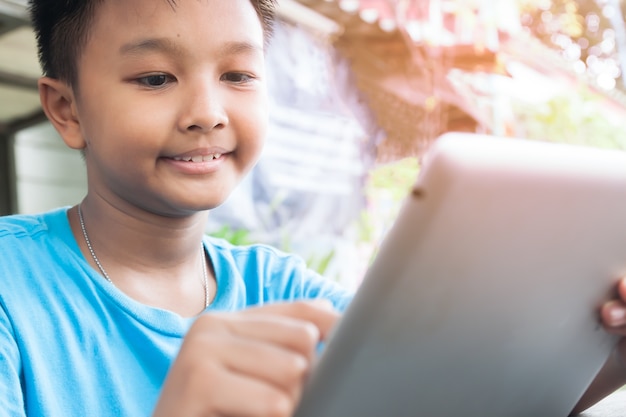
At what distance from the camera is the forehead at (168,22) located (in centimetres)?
96

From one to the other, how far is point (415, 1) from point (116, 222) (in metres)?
3.34

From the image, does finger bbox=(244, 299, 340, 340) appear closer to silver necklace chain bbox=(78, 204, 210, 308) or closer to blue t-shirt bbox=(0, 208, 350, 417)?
blue t-shirt bbox=(0, 208, 350, 417)

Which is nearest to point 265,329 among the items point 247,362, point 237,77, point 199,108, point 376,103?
point 247,362

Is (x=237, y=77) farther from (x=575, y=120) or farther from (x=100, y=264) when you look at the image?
(x=575, y=120)

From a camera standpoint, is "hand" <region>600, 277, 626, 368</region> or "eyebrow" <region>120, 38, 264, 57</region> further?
"eyebrow" <region>120, 38, 264, 57</region>

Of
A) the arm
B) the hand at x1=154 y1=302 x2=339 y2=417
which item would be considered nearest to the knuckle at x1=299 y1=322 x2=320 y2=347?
the hand at x1=154 y1=302 x2=339 y2=417

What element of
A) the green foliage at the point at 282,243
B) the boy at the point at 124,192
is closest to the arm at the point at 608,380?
the boy at the point at 124,192

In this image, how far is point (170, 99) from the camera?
0.96m

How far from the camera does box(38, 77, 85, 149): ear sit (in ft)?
3.58

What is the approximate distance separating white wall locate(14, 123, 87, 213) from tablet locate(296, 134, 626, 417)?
3825 millimetres

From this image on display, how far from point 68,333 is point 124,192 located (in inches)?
8.7

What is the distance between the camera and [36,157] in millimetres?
4262

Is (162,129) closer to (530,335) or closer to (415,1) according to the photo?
(530,335)

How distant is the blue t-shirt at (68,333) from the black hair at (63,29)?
25 centimetres
